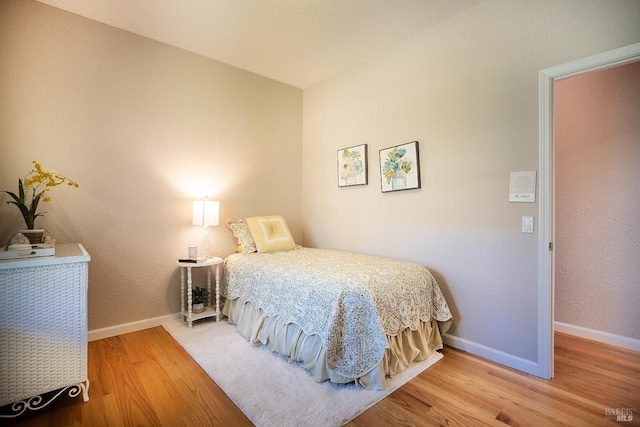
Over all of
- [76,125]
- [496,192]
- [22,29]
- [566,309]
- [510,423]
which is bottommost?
[510,423]

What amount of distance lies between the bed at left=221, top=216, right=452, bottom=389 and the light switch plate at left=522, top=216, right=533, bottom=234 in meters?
0.76

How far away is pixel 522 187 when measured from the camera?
207 centimetres

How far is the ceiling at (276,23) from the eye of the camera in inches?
91.0

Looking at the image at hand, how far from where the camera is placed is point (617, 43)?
1.74 m

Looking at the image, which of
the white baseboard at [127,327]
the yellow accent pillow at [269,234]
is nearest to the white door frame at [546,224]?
the yellow accent pillow at [269,234]

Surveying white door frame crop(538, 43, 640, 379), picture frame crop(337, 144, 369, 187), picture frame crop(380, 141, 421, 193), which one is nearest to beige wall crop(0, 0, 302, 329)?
picture frame crop(337, 144, 369, 187)

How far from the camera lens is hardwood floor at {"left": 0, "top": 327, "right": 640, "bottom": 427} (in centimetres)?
158

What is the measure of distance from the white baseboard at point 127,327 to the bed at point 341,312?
65cm

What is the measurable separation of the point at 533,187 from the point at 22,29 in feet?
13.0

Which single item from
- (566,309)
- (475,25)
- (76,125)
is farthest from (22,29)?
(566,309)

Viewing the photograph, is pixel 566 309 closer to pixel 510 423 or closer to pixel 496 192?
pixel 496 192

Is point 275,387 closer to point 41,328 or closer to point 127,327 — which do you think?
point 41,328

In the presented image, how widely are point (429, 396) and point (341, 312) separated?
72 centimetres

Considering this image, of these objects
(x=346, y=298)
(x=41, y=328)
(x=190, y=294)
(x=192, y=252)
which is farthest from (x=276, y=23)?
(x=41, y=328)
